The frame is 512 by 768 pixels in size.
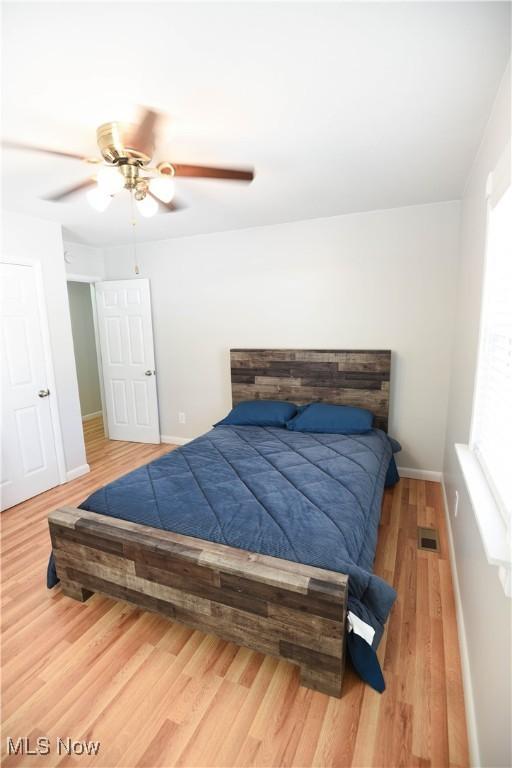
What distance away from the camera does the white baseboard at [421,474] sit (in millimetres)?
3215

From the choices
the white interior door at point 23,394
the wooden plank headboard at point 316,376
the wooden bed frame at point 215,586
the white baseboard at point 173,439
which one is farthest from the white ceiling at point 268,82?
the white baseboard at point 173,439

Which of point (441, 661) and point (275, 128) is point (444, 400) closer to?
point (441, 661)

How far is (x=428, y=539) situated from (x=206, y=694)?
5.57 ft

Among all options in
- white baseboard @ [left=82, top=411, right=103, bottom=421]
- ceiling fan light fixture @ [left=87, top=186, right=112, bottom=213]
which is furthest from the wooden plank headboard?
white baseboard @ [left=82, top=411, right=103, bottom=421]

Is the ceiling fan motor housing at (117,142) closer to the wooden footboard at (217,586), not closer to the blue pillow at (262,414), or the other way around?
the wooden footboard at (217,586)

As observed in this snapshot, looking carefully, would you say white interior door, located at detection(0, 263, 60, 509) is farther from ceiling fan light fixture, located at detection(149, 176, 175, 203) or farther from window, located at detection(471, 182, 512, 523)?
window, located at detection(471, 182, 512, 523)

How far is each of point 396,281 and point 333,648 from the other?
2.75 metres

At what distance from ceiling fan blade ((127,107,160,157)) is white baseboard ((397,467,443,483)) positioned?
10.4 ft

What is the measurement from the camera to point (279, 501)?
186 centimetres

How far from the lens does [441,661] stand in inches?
61.0

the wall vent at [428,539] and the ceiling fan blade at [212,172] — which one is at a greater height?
the ceiling fan blade at [212,172]

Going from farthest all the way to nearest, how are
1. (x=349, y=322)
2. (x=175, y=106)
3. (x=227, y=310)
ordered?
(x=227, y=310) < (x=349, y=322) < (x=175, y=106)

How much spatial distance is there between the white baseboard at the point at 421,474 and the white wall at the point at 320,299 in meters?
0.05

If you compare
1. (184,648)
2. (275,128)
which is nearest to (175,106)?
(275,128)
